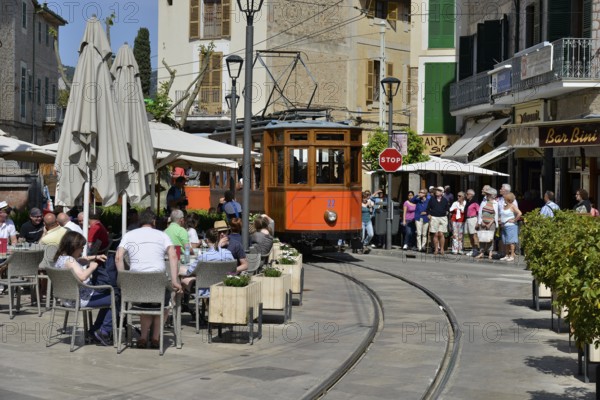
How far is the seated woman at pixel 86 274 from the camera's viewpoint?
1218 cm

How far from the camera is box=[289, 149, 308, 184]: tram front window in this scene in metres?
25.8

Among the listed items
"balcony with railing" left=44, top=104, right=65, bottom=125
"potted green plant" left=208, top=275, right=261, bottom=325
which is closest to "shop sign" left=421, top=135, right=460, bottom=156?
"balcony with railing" left=44, top=104, right=65, bottom=125

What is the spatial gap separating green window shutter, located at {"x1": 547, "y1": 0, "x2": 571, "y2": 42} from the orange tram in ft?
22.3

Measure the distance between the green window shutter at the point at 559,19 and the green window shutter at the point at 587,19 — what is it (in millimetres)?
850

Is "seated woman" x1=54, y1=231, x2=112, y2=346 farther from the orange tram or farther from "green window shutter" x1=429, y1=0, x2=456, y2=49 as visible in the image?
"green window shutter" x1=429, y1=0, x2=456, y2=49

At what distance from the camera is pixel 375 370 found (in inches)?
451

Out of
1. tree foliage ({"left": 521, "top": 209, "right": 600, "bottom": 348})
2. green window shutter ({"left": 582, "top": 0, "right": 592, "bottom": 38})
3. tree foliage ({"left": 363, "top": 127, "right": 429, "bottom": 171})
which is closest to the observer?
tree foliage ({"left": 521, "top": 209, "right": 600, "bottom": 348})

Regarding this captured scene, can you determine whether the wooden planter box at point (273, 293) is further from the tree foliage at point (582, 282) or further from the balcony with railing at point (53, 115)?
the balcony with railing at point (53, 115)

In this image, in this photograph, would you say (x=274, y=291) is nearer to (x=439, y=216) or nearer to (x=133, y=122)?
(x=133, y=122)

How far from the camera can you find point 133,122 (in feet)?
53.2

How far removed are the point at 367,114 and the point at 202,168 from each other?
24.7 m

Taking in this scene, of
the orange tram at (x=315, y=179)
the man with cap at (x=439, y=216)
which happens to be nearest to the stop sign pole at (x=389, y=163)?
the man with cap at (x=439, y=216)

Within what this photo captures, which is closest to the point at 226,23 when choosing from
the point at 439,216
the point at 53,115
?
the point at 53,115

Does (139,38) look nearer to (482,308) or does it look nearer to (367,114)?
(367,114)
